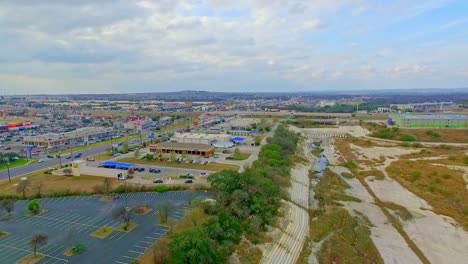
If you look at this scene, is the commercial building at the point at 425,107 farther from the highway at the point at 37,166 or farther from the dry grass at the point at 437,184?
the highway at the point at 37,166

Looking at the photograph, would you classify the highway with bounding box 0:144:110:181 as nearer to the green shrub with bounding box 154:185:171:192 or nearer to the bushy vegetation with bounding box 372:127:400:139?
the green shrub with bounding box 154:185:171:192

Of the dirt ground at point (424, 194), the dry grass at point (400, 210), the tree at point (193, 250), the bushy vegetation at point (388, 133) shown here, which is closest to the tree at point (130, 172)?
the tree at point (193, 250)

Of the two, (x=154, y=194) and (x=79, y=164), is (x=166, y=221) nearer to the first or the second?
(x=154, y=194)

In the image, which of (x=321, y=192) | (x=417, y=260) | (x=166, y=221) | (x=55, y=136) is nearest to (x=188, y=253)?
(x=166, y=221)

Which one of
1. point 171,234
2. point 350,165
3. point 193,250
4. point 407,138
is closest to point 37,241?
point 171,234

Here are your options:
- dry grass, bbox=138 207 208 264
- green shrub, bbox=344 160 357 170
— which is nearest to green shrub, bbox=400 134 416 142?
green shrub, bbox=344 160 357 170
